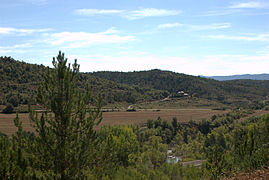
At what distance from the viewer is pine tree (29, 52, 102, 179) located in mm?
12328

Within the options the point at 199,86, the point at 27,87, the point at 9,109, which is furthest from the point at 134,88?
the point at 9,109

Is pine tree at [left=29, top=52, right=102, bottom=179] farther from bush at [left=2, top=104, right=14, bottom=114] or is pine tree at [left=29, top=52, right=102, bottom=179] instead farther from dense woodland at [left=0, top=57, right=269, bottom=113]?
bush at [left=2, top=104, right=14, bottom=114]

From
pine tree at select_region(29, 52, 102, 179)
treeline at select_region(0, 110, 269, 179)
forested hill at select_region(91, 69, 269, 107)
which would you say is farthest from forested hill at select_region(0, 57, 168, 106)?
pine tree at select_region(29, 52, 102, 179)

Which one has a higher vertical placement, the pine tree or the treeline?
the pine tree

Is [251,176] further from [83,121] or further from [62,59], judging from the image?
[62,59]

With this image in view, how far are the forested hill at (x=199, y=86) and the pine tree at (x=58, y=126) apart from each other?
117412 millimetres

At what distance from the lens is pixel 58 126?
12578 millimetres

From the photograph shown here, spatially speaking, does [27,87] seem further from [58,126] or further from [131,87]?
[58,126]

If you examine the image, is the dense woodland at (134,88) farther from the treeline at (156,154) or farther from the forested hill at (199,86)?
the treeline at (156,154)

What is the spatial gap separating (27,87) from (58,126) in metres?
75.5

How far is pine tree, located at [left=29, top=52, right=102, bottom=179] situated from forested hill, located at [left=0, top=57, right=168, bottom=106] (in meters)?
41.1

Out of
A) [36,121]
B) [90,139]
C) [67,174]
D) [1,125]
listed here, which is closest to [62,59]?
[36,121]

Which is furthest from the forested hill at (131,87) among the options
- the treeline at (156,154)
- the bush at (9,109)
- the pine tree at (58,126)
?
the pine tree at (58,126)

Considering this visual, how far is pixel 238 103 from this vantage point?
383ft
